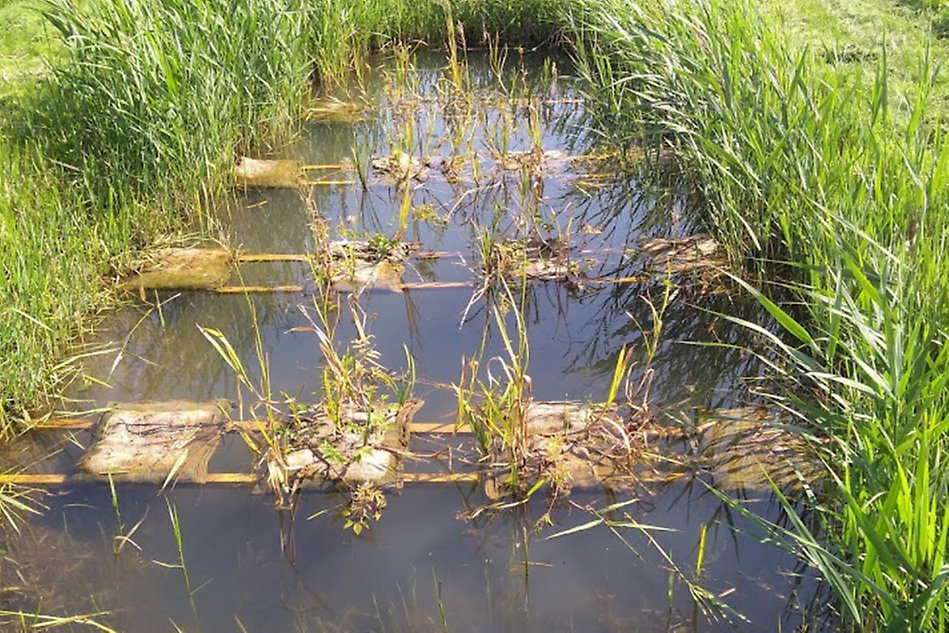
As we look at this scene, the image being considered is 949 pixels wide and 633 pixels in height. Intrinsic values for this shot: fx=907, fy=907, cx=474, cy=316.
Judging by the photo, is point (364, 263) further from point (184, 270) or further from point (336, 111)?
point (336, 111)

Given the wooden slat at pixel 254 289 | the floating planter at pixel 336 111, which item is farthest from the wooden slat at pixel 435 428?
the floating planter at pixel 336 111

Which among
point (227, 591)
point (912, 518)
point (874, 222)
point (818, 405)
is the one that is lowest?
point (227, 591)

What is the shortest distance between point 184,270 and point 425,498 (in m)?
1.95

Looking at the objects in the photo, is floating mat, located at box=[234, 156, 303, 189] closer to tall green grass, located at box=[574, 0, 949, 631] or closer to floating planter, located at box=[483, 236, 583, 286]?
floating planter, located at box=[483, 236, 583, 286]

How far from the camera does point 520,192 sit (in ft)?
15.9

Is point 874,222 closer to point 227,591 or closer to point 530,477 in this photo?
point 530,477

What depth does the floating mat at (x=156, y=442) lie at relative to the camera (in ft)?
9.69

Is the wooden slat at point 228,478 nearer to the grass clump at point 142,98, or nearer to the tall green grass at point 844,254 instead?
the tall green grass at point 844,254

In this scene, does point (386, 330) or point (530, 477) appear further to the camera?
point (386, 330)

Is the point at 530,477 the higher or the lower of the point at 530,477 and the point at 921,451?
the lower

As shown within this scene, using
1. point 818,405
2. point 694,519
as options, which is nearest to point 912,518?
point 694,519

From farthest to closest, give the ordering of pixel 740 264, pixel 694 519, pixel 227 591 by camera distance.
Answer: pixel 740 264, pixel 694 519, pixel 227 591

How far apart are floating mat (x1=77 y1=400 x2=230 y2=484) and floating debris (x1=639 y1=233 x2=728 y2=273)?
1.99m

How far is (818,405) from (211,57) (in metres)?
3.57
